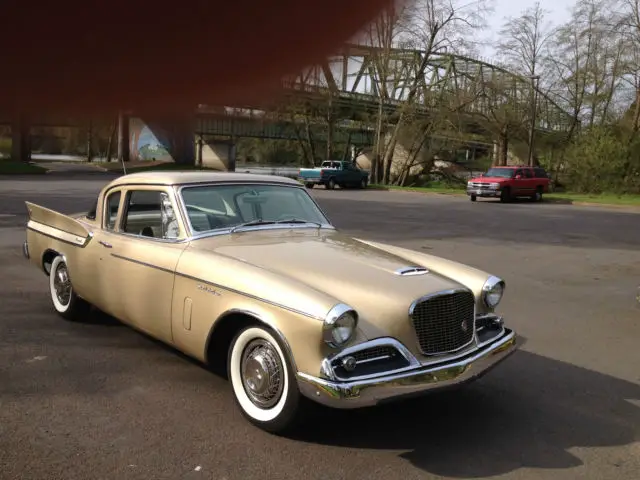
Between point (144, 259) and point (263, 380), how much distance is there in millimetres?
1552

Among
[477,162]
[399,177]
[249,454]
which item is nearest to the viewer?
[249,454]

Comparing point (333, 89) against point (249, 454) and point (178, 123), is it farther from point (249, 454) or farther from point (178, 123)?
point (249, 454)

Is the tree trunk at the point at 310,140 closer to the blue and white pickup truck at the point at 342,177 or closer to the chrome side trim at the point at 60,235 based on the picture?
the chrome side trim at the point at 60,235

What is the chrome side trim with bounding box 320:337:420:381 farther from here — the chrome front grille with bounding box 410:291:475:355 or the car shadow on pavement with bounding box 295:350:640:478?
the car shadow on pavement with bounding box 295:350:640:478

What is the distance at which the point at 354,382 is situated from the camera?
3.44 m

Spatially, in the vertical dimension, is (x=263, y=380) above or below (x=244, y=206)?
below

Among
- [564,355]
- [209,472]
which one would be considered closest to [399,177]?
[564,355]

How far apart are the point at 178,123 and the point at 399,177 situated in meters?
40.4

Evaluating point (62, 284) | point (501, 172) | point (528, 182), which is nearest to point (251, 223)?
point (62, 284)

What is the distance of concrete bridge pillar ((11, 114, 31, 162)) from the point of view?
0.66 meters

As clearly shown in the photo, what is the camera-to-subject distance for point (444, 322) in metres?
3.95

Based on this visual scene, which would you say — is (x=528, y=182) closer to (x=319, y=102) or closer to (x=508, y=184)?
(x=508, y=184)

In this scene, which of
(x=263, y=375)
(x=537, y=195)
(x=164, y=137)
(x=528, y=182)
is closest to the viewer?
(x=164, y=137)

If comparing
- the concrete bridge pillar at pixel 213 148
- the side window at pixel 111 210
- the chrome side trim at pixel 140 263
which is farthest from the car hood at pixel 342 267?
the concrete bridge pillar at pixel 213 148
